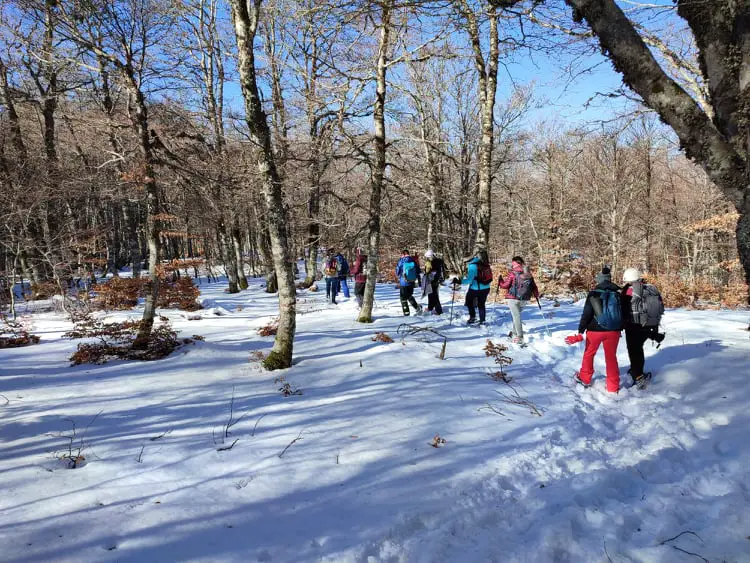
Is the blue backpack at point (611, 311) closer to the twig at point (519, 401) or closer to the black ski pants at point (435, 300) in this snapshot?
the twig at point (519, 401)

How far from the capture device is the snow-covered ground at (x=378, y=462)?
2.71 metres

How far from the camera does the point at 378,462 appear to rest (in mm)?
3691

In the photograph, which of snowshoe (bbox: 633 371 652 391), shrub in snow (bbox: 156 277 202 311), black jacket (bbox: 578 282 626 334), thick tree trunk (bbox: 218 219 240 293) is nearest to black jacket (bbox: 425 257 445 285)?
black jacket (bbox: 578 282 626 334)

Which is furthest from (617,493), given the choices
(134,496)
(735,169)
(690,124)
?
(134,496)

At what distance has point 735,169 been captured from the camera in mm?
2486

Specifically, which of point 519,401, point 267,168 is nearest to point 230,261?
point 267,168

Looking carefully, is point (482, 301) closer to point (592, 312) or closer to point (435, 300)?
point (435, 300)

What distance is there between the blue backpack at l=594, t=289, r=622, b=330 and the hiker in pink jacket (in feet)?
7.57

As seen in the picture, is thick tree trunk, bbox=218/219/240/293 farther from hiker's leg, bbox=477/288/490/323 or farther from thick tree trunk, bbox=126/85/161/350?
hiker's leg, bbox=477/288/490/323

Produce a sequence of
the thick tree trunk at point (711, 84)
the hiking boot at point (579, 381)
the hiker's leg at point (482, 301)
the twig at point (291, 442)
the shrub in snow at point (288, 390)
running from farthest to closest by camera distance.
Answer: the hiker's leg at point (482, 301) < the hiking boot at point (579, 381) < the shrub in snow at point (288, 390) < the twig at point (291, 442) < the thick tree trunk at point (711, 84)

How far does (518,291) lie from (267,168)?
5314 millimetres

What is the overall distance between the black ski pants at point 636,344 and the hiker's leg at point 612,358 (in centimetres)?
28

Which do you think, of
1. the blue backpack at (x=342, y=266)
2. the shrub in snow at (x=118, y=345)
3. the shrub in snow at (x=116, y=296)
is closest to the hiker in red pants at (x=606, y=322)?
the shrub in snow at (x=118, y=345)

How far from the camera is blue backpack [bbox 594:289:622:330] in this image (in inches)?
214
